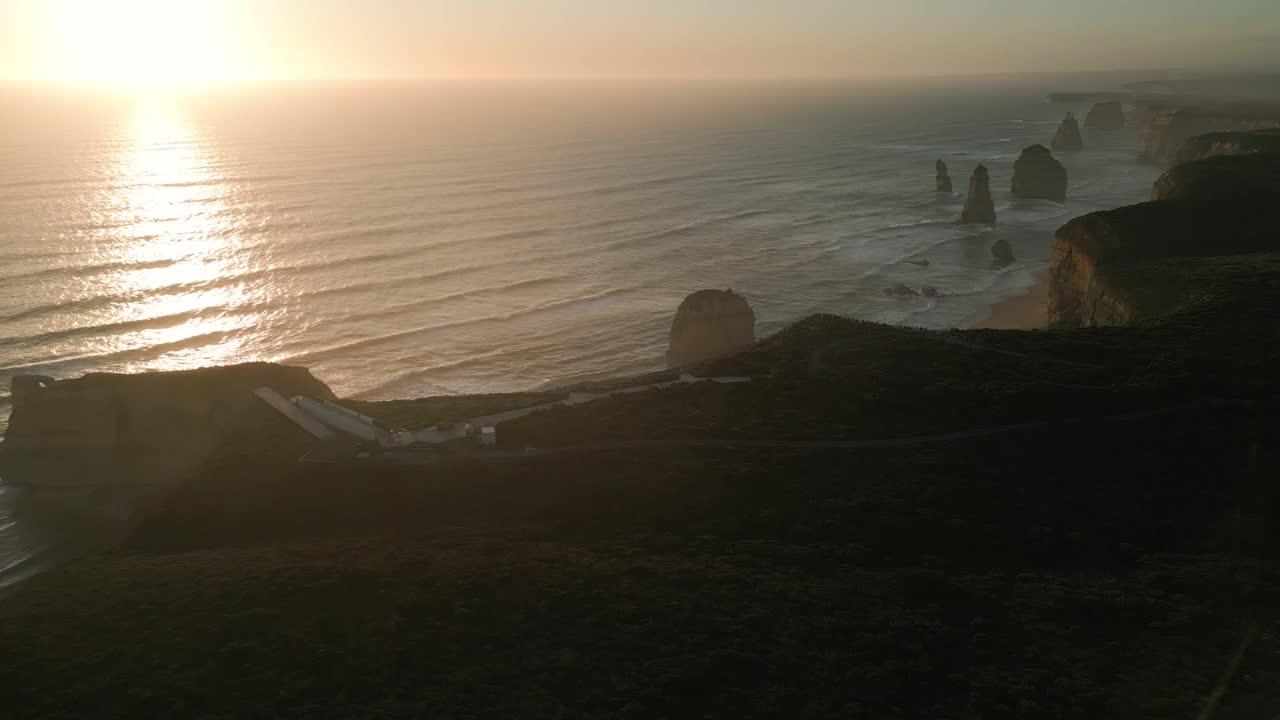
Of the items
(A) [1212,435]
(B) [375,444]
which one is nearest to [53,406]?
(B) [375,444]

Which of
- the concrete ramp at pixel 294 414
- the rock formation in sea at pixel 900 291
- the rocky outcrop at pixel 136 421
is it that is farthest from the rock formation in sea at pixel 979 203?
the rocky outcrop at pixel 136 421

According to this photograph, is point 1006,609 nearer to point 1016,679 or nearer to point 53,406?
point 1016,679

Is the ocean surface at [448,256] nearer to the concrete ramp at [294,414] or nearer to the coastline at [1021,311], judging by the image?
the coastline at [1021,311]

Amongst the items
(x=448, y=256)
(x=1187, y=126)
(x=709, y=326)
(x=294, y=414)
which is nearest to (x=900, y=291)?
(x=709, y=326)

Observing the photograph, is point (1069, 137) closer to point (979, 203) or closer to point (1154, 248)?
point (979, 203)

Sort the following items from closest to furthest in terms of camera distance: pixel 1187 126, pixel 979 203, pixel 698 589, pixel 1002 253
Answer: pixel 698 589 → pixel 1002 253 → pixel 979 203 → pixel 1187 126

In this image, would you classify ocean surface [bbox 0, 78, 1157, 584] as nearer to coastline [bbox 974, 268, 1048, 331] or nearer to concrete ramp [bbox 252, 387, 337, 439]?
coastline [bbox 974, 268, 1048, 331]
